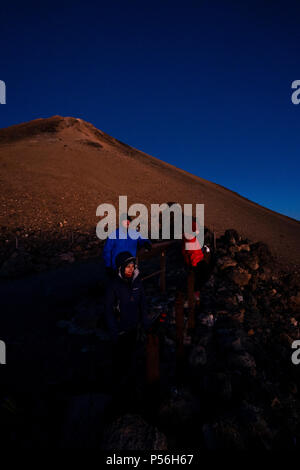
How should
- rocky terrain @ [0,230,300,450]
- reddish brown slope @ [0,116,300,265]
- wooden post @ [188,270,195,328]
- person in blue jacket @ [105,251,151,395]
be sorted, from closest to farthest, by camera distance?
rocky terrain @ [0,230,300,450], person in blue jacket @ [105,251,151,395], wooden post @ [188,270,195,328], reddish brown slope @ [0,116,300,265]

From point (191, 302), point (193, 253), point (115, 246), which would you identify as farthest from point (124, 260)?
point (193, 253)

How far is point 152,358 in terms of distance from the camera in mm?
2707

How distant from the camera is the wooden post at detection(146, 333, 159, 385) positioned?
2.63 m

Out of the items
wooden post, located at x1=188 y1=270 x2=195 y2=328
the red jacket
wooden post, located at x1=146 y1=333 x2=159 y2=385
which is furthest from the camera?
the red jacket

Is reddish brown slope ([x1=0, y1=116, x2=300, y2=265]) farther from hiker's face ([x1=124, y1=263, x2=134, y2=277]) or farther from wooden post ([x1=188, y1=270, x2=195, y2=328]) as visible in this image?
hiker's face ([x1=124, y1=263, x2=134, y2=277])

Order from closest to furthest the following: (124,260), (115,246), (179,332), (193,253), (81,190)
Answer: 1. (124,260)
2. (179,332)
3. (115,246)
4. (193,253)
5. (81,190)

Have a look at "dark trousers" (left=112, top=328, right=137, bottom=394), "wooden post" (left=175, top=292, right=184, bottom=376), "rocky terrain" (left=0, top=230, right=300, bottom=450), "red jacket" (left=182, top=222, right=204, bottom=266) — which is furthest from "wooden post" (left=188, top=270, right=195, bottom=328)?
"dark trousers" (left=112, top=328, right=137, bottom=394)

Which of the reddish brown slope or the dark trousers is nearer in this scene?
the dark trousers

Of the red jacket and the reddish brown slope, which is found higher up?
the reddish brown slope

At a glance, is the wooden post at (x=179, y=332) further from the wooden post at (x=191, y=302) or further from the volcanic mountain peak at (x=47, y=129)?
the volcanic mountain peak at (x=47, y=129)

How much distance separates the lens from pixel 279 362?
21.0 ft

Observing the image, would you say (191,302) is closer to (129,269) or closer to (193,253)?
(193,253)
